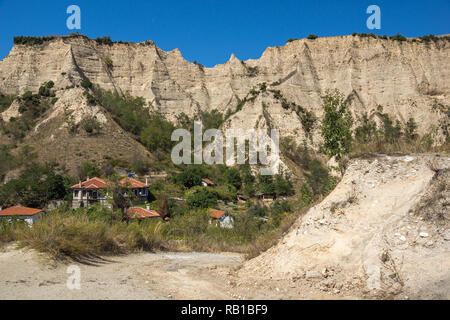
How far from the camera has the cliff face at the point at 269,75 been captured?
52.4 meters

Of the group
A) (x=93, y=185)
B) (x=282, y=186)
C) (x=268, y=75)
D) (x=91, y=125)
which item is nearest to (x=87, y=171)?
(x=93, y=185)

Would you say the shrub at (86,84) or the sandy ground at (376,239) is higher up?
the shrub at (86,84)

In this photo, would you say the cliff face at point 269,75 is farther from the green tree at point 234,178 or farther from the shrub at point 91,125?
the shrub at point 91,125

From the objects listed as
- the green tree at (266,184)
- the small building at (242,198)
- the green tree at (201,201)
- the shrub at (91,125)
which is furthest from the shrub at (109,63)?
the green tree at (201,201)

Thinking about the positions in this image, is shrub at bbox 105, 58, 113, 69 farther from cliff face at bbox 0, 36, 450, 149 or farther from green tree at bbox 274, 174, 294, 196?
green tree at bbox 274, 174, 294, 196

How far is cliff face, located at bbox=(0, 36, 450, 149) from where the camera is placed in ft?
172

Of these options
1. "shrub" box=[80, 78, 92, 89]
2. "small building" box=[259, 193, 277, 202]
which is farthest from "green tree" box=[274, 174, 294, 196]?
"shrub" box=[80, 78, 92, 89]

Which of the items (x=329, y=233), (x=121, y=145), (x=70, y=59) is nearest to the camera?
(x=329, y=233)

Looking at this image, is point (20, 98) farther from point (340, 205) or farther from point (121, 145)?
point (340, 205)

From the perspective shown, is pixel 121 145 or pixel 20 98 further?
pixel 20 98

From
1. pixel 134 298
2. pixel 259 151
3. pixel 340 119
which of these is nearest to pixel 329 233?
pixel 134 298

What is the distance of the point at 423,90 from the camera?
53.7 metres
